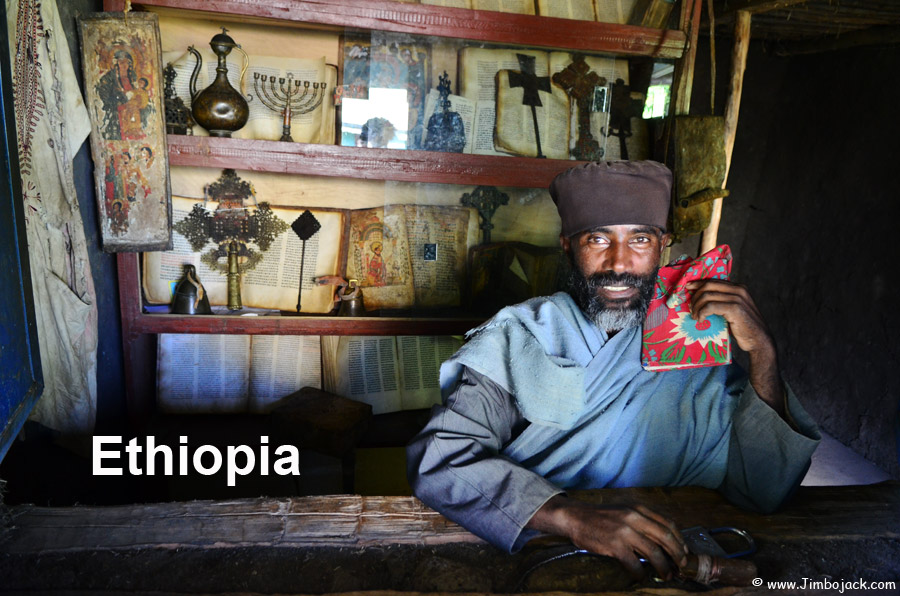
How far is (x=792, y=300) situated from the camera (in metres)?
4.88

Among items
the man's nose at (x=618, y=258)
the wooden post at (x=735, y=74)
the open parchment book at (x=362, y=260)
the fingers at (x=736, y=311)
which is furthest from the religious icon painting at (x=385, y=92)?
the fingers at (x=736, y=311)

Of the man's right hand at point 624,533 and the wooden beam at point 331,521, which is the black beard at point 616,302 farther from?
the man's right hand at point 624,533

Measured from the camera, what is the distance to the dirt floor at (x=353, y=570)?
1081 millimetres

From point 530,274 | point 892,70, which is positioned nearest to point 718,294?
point 530,274

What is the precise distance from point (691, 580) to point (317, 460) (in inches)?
86.4

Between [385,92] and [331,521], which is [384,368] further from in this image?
[331,521]

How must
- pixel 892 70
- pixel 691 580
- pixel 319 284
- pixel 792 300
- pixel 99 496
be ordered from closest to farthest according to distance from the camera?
pixel 691 580, pixel 99 496, pixel 319 284, pixel 892 70, pixel 792 300

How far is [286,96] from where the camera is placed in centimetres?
309

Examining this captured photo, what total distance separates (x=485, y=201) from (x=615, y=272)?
1583 millimetres

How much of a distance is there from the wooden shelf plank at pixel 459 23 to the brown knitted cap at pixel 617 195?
139 cm

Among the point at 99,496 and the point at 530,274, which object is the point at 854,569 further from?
the point at 99,496

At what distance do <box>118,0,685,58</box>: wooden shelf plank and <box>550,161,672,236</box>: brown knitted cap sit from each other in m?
1.39

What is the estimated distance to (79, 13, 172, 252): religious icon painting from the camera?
2.46m

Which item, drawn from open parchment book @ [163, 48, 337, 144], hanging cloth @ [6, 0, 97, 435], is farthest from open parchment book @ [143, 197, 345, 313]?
hanging cloth @ [6, 0, 97, 435]
